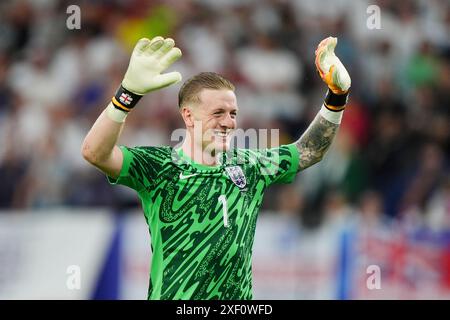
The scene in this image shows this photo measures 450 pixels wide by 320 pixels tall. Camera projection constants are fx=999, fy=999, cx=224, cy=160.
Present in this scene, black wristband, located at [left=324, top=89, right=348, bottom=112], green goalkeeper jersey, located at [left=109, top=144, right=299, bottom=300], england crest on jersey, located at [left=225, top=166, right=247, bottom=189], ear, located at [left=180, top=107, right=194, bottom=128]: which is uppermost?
black wristband, located at [left=324, top=89, right=348, bottom=112]

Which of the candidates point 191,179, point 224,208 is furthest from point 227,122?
point 224,208

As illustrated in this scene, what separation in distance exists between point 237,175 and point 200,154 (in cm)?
29

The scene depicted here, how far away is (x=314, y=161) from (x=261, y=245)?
562 cm

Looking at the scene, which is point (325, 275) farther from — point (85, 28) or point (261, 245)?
point (85, 28)

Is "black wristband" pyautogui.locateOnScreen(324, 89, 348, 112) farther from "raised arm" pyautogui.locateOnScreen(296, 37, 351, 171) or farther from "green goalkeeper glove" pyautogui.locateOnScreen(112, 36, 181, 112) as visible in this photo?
"green goalkeeper glove" pyautogui.locateOnScreen(112, 36, 181, 112)

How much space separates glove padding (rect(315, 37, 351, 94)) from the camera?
23.0ft

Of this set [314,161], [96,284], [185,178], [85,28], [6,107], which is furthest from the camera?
[85,28]

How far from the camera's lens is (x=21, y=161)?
13859mm

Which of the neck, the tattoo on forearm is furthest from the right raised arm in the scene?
the tattoo on forearm

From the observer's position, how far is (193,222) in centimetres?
665

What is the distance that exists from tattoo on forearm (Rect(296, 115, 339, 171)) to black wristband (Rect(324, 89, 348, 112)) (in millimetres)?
115

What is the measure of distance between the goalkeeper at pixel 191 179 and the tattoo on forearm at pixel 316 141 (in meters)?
0.35
